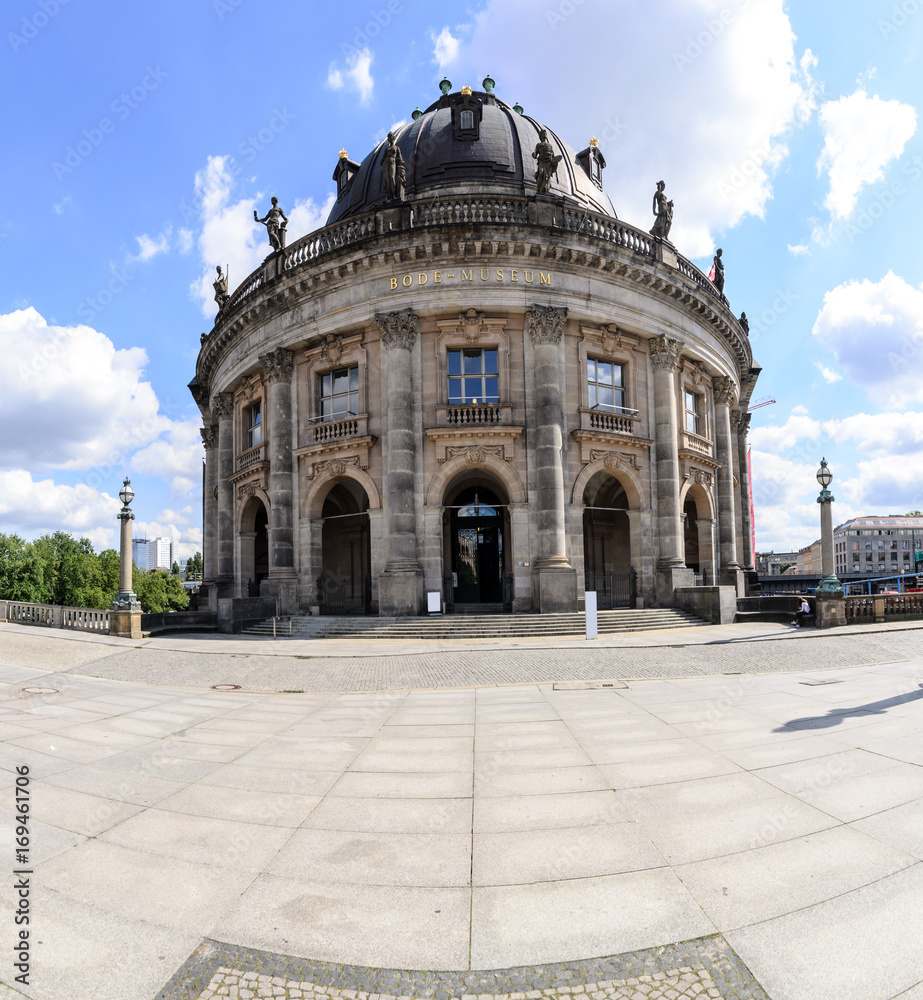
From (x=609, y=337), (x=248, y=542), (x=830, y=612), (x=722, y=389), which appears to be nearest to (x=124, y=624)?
(x=248, y=542)

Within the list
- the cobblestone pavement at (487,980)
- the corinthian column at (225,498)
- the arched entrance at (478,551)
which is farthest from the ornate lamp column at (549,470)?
the cobblestone pavement at (487,980)

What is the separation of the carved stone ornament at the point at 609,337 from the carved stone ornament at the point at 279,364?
13480 mm

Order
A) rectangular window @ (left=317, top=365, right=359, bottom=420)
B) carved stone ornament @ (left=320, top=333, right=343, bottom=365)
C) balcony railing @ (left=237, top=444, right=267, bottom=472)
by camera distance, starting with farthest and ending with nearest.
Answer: balcony railing @ (left=237, top=444, right=267, bottom=472), rectangular window @ (left=317, top=365, right=359, bottom=420), carved stone ornament @ (left=320, top=333, right=343, bottom=365)

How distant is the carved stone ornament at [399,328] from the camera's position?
23047 millimetres

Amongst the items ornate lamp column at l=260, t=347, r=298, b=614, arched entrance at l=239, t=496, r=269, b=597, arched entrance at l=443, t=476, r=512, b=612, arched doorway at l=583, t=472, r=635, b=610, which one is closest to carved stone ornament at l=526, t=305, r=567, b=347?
arched entrance at l=443, t=476, r=512, b=612

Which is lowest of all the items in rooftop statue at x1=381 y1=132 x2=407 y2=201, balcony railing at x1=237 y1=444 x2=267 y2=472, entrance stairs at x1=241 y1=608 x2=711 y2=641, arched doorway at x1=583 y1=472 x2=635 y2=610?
entrance stairs at x1=241 y1=608 x2=711 y2=641

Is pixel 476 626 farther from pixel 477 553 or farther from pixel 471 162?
pixel 471 162

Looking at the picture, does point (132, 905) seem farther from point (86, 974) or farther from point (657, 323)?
point (657, 323)

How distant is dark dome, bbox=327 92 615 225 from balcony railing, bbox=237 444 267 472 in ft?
40.7

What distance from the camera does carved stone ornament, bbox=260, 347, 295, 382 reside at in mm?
26125

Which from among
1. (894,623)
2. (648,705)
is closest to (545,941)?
(648,705)

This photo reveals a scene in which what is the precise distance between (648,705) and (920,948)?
19.7 feet

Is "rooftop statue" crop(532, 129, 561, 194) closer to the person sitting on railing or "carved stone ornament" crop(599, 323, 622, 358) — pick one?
"carved stone ornament" crop(599, 323, 622, 358)

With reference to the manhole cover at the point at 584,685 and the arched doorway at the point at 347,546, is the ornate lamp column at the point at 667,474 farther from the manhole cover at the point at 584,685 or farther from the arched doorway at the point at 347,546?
the manhole cover at the point at 584,685
